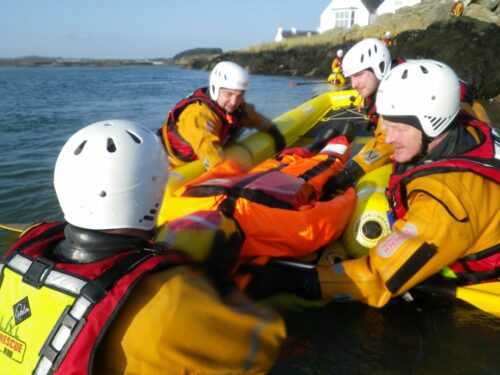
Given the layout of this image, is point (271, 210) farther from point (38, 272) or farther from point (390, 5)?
point (390, 5)

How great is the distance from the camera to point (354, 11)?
41000 mm

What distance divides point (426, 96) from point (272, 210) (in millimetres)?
1046

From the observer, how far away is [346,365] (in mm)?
2225

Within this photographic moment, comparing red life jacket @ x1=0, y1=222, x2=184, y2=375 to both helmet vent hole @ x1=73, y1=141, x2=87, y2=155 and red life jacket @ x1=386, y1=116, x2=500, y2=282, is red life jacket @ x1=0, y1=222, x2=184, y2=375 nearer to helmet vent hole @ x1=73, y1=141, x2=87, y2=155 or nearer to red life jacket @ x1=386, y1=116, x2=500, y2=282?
helmet vent hole @ x1=73, y1=141, x2=87, y2=155

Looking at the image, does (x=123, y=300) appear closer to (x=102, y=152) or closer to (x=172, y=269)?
(x=172, y=269)

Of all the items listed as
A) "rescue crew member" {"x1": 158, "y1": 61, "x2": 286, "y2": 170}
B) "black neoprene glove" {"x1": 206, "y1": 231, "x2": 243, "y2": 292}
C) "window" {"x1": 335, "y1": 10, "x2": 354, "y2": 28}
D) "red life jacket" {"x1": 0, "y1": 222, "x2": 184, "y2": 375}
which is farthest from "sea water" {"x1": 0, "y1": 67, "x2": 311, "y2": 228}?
"window" {"x1": 335, "y1": 10, "x2": 354, "y2": 28}

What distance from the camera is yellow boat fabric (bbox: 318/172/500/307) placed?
2.02 meters

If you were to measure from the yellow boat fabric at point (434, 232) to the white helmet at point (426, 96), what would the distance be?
1.16 ft

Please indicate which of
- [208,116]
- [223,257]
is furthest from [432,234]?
[208,116]

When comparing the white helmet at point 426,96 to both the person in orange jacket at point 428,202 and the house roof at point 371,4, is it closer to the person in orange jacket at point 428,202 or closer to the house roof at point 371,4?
the person in orange jacket at point 428,202

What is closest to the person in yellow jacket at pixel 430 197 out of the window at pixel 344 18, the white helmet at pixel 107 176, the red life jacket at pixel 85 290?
the red life jacket at pixel 85 290

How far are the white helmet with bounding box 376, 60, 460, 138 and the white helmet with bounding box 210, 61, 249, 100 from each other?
2.11m

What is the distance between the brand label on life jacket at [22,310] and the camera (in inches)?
53.0

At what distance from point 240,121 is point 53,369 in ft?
12.4
